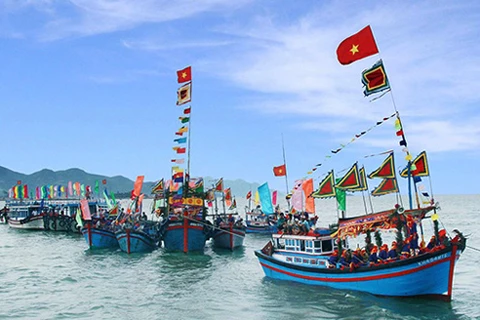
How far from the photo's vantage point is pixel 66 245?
57.4 m

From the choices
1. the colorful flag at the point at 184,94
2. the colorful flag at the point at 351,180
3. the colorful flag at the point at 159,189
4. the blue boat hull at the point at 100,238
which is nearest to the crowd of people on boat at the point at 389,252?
the colorful flag at the point at 351,180

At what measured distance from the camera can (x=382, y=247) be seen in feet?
85.8

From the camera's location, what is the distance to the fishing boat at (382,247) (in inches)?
953

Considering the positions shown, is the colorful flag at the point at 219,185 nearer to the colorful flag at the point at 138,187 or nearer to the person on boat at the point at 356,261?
the colorful flag at the point at 138,187

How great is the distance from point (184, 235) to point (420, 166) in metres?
25.1

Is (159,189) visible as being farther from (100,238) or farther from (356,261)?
(356,261)

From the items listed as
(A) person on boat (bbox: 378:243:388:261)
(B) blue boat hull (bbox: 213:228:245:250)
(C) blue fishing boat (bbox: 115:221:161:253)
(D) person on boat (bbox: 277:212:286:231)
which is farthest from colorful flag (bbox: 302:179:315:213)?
(C) blue fishing boat (bbox: 115:221:161:253)

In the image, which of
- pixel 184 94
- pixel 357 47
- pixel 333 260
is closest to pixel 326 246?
pixel 333 260

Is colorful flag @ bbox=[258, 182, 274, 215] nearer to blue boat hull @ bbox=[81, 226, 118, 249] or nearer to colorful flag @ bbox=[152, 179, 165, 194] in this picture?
colorful flag @ bbox=[152, 179, 165, 194]

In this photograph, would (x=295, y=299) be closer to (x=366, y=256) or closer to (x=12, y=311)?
(x=366, y=256)

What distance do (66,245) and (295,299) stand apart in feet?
125

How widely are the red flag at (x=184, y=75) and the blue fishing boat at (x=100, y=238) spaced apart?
17.5 metres

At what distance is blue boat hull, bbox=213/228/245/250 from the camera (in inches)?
1950

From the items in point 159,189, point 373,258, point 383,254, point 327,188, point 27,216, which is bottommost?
point 373,258
